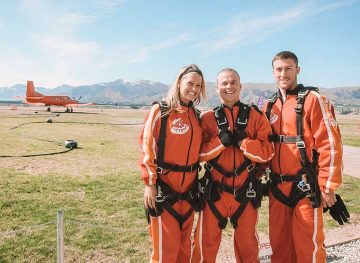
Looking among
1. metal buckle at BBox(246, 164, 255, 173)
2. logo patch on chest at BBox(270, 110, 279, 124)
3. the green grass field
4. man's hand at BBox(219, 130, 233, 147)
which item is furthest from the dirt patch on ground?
man's hand at BBox(219, 130, 233, 147)

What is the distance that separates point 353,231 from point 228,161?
4298 millimetres

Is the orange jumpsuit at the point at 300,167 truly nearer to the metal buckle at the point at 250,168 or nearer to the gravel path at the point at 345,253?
the metal buckle at the point at 250,168

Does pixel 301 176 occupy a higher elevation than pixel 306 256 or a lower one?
higher

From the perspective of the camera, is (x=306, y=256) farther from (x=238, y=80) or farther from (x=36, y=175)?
(x=36, y=175)

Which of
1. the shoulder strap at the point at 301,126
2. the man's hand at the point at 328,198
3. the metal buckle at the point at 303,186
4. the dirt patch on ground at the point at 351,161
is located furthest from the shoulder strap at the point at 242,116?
the dirt patch on ground at the point at 351,161

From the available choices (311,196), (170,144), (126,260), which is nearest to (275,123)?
(311,196)

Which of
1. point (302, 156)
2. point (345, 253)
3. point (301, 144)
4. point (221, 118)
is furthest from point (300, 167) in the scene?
point (345, 253)

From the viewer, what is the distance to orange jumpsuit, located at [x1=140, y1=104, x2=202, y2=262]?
4.34 metres

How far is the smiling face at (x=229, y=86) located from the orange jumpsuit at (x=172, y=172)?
0.62 m

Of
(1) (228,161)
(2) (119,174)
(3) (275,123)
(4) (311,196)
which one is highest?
(3) (275,123)

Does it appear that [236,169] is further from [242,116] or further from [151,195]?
[151,195]

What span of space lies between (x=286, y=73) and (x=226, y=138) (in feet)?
4.44

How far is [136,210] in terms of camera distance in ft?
27.2

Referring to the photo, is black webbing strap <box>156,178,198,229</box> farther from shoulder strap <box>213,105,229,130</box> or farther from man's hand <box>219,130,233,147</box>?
shoulder strap <box>213,105,229,130</box>
